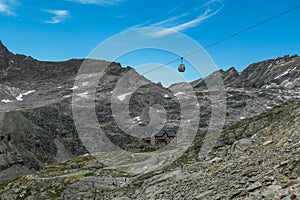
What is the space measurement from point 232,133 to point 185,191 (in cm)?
2824

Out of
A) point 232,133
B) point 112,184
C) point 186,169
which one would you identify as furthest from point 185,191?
point 112,184

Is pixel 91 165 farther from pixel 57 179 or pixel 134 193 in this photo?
pixel 134 193

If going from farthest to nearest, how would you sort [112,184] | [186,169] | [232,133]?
[112,184]
[232,133]
[186,169]

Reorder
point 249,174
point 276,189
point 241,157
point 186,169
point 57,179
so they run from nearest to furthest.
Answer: point 276,189, point 249,174, point 241,157, point 186,169, point 57,179

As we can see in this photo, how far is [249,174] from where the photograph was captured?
22828 millimetres

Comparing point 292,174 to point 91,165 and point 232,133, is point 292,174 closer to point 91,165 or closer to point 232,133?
point 232,133

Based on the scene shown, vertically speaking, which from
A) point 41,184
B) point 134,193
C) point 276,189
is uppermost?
point 276,189

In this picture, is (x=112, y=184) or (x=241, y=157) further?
(x=112, y=184)

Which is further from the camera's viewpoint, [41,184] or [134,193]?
[41,184]

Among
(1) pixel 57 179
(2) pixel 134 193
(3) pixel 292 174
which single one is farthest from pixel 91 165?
(3) pixel 292 174

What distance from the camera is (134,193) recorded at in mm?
35500

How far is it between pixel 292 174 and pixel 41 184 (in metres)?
78.6

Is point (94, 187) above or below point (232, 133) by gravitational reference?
below

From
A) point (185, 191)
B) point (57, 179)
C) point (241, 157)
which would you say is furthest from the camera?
point (57, 179)
